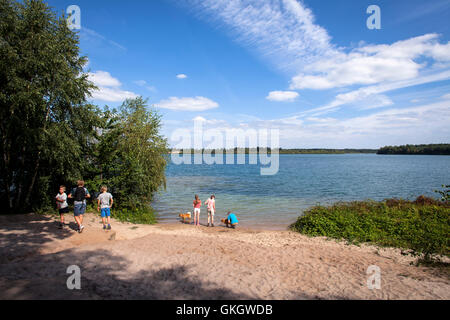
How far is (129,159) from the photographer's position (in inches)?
717

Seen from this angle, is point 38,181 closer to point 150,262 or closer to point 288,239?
point 150,262

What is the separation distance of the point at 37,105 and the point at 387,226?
760 inches

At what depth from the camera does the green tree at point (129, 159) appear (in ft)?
58.9

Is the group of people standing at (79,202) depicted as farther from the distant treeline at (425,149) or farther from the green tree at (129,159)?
the distant treeline at (425,149)

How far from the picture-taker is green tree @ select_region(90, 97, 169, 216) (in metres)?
17.9

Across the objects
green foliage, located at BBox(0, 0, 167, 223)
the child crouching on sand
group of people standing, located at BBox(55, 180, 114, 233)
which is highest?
green foliage, located at BBox(0, 0, 167, 223)

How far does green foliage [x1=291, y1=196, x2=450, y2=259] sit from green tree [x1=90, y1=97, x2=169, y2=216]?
428 inches

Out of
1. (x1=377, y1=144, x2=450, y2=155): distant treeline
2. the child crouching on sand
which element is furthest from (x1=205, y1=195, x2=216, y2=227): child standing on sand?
(x1=377, y1=144, x2=450, y2=155): distant treeline

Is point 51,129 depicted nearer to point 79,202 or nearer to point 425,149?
point 79,202

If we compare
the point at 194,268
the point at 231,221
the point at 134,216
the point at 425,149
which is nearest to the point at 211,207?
the point at 231,221

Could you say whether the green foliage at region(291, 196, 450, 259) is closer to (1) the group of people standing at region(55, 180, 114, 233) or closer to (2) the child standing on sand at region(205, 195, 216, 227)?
(2) the child standing on sand at region(205, 195, 216, 227)

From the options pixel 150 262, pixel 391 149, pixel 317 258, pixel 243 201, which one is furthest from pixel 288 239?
pixel 391 149

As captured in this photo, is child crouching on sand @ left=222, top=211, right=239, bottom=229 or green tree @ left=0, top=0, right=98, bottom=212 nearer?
green tree @ left=0, top=0, right=98, bottom=212

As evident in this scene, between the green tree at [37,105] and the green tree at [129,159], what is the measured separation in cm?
209
